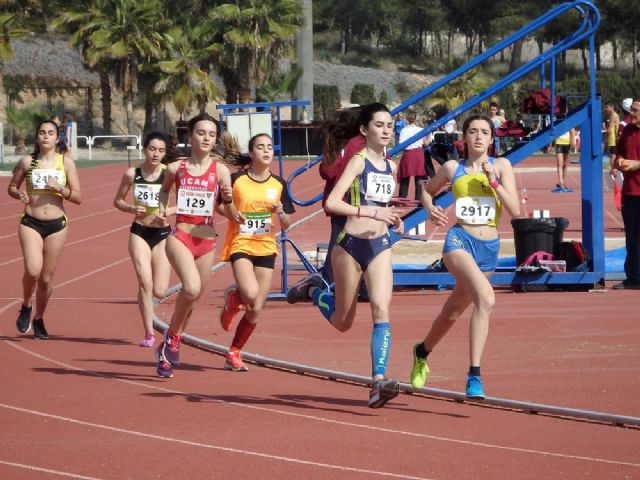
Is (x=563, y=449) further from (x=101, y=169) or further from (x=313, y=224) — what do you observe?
(x=101, y=169)

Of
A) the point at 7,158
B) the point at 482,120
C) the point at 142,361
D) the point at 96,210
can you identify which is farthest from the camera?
the point at 7,158

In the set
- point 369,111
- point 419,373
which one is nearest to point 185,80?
point 369,111

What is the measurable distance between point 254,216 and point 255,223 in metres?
0.05

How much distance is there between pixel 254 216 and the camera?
33.2 ft

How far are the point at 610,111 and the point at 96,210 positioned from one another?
11.6 meters

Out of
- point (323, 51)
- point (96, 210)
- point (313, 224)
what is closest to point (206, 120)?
point (313, 224)

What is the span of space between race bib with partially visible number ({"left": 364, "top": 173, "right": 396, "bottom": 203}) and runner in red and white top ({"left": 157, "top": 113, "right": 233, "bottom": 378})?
1596mm

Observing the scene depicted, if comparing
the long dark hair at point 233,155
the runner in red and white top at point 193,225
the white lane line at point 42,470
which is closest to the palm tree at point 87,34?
the long dark hair at point 233,155

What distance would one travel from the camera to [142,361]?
434 inches

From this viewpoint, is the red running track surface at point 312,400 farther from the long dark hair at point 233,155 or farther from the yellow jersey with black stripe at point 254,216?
the long dark hair at point 233,155

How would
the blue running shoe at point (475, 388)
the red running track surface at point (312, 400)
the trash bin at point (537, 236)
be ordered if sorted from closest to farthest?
the red running track surface at point (312, 400), the blue running shoe at point (475, 388), the trash bin at point (537, 236)

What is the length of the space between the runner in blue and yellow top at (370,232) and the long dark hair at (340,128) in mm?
929

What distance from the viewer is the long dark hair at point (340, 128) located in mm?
9828

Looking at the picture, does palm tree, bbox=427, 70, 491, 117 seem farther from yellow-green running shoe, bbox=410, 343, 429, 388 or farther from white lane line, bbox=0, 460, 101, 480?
white lane line, bbox=0, 460, 101, 480
